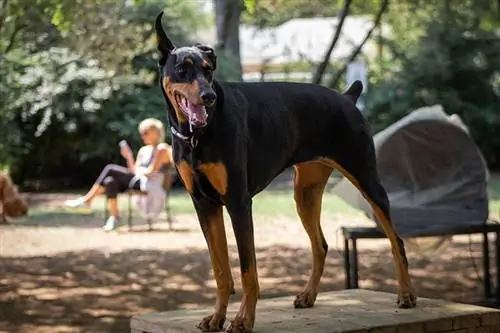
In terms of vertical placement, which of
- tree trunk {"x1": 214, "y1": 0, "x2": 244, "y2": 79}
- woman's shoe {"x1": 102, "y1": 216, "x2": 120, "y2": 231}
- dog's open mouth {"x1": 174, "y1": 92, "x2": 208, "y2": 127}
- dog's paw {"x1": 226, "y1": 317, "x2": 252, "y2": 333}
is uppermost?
tree trunk {"x1": 214, "y1": 0, "x2": 244, "y2": 79}

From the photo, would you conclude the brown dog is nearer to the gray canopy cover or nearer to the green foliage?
the green foliage

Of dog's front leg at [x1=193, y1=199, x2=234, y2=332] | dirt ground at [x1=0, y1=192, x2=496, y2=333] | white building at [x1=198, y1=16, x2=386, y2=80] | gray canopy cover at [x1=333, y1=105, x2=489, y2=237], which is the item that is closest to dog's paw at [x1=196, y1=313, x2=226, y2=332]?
dog's front leg at [x1=193, y1=199, x2=234, y2=332]

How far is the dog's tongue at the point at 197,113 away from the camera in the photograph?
5641 millimetres

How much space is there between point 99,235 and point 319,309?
369 inches

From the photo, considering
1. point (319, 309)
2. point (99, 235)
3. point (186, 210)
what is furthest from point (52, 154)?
point (319, 309)

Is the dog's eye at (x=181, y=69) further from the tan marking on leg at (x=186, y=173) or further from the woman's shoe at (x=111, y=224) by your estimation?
the woman's shoe at (x=111, y=224)

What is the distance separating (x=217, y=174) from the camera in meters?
5.89

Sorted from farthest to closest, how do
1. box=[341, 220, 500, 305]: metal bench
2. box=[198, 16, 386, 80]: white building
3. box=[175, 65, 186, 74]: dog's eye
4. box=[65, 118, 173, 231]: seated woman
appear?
1. box=[198, 16, 386, 80]: white building
2. box=[65, 118, 173, 231]: seated woman
3. box=[341, 220, 500, 305]: metal bench
4. box=[175, 65, 186, 74]: dog's eye

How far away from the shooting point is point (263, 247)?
1468 centimetres

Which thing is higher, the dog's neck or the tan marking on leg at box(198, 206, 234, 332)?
the dog's neck

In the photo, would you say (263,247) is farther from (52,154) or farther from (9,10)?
(52,154)

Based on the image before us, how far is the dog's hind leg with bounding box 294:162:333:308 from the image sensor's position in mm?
7320

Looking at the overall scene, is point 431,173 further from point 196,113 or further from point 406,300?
point 196,113

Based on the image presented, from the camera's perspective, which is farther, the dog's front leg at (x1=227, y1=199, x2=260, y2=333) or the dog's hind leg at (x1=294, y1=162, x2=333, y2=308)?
the dog's hind leg at (x1=294, y1=162, x2=333, y2=308)
